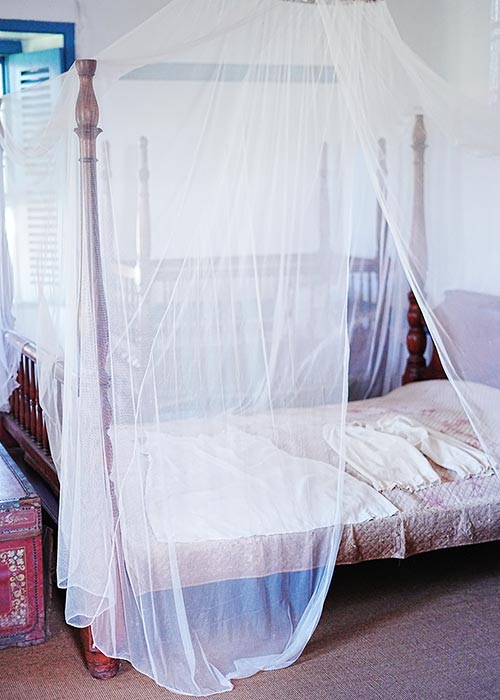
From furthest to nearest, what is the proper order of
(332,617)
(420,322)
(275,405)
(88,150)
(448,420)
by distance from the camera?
1. (420,322)
2. (448,420)
3. (332,617)
4. (275,405)
5. (88,150)

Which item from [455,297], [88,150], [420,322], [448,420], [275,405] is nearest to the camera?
→ [88,150]

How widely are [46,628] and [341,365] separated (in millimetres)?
1288

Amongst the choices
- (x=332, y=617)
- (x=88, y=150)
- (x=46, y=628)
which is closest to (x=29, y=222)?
(x=88, y=150)

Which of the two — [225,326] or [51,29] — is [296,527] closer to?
[225,326]

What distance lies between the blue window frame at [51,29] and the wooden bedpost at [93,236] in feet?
8.15

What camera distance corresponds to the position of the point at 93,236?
2701 millimetres

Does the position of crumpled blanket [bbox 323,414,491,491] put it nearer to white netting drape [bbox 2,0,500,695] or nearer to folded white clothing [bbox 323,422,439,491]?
folded white clothing [bbox 323,422,439,491]

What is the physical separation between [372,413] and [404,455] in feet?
1.87

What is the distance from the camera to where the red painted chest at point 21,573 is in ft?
9.69

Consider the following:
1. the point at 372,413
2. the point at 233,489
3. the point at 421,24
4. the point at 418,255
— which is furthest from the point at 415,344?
the point at 233,489

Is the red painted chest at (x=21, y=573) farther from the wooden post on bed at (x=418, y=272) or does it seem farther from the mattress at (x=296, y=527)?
the wooden post on bed at (x=418, y=272)

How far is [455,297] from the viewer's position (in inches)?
138

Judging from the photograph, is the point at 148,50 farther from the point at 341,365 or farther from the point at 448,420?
the point at 448,420

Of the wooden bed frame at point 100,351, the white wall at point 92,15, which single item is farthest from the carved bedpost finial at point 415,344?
the white wall at point 92,15
